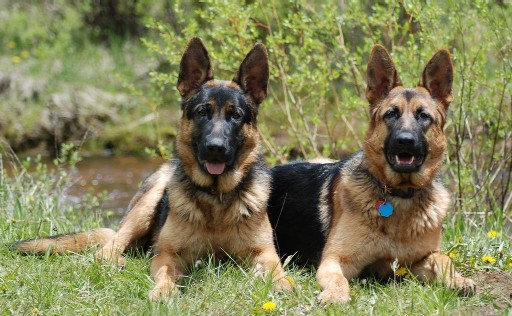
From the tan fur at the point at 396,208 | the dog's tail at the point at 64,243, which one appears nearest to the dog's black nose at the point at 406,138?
the tan fur at the point at 396,208

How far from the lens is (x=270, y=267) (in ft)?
17.8

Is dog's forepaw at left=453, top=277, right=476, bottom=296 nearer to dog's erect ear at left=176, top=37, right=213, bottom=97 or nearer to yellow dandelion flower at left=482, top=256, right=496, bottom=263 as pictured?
yellow dandelion flower at left=482, top=256, right=496, bottom=263

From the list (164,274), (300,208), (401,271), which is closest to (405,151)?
(401,271)

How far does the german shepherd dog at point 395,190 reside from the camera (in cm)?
537

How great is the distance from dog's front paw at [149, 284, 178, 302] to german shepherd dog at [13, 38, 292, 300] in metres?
0.30

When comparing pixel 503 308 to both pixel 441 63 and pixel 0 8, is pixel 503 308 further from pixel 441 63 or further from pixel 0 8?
pixel 0 8

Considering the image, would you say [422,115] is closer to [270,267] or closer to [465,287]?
[465,287]

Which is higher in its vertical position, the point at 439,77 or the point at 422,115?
the point at 439,77

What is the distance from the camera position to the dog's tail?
Result: 5762 mm

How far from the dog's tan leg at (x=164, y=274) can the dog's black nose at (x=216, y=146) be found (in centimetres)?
81

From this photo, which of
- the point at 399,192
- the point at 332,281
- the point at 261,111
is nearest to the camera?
the point at 332,281

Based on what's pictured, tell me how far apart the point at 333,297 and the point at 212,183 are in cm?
136

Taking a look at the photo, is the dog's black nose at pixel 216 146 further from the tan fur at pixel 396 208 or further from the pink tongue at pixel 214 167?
the tan fur at pixel 396 208

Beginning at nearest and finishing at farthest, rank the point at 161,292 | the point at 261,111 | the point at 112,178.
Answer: the point at 161,292 < the point at 261,111 < the point at 112,178
